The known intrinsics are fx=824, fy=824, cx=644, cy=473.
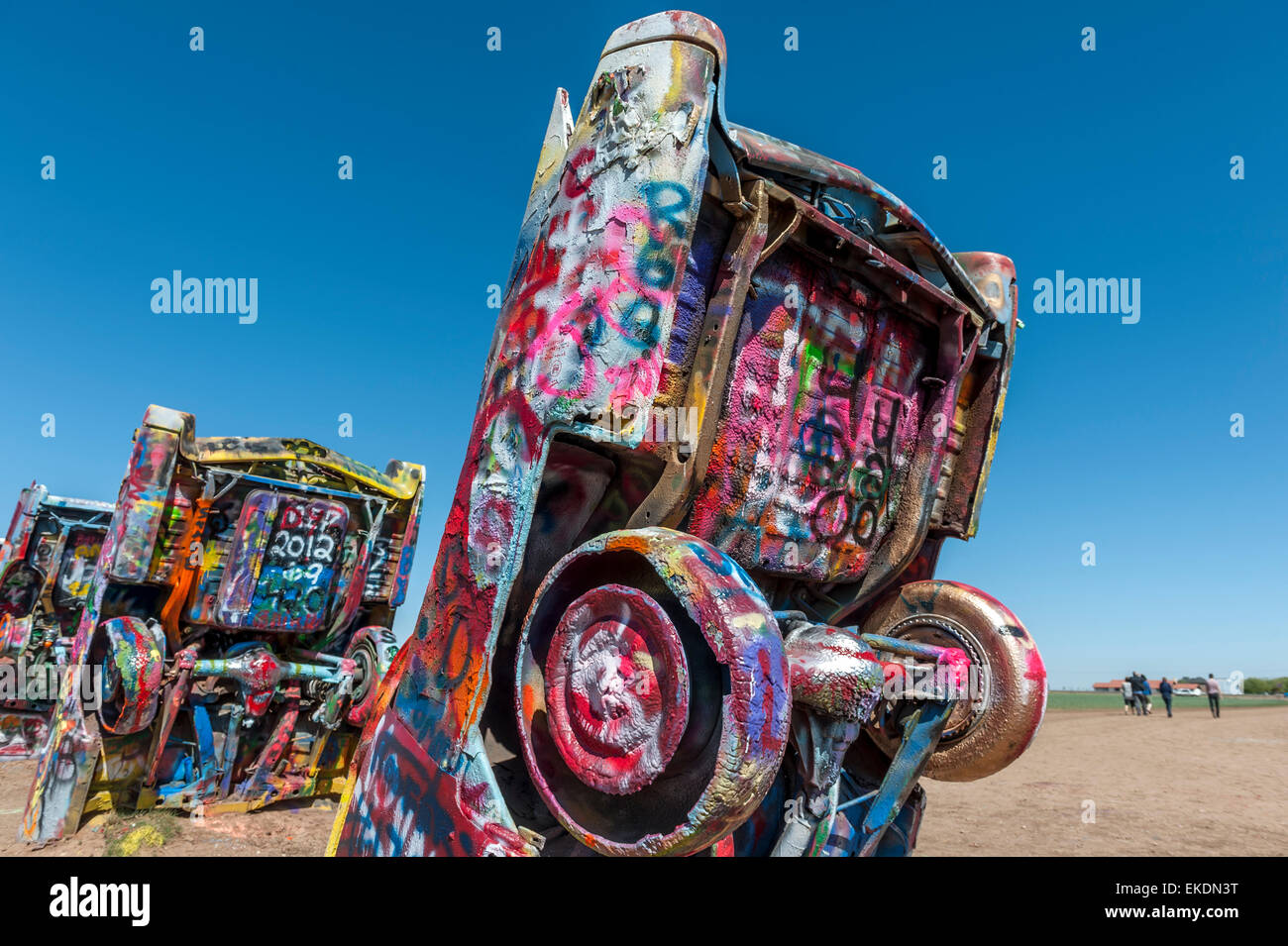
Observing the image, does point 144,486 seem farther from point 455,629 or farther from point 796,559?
point 796,559

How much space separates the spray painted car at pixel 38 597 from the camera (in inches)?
427

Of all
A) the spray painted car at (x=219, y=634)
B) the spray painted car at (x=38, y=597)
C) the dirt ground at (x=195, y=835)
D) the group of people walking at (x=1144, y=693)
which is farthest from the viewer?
the group of people walking at (x=1144, y=693)

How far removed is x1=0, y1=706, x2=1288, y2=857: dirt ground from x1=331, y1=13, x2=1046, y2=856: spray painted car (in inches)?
163

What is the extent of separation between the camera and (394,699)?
3.04m

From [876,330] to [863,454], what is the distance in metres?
0.48

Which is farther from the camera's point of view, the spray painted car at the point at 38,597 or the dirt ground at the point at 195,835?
the spray painted car at the point at 38,597

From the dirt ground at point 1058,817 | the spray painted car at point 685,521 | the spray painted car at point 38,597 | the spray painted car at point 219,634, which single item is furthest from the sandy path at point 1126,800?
the spray painted car at point 38,597

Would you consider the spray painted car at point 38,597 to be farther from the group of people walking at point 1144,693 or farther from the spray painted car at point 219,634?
the group of people walking at point 1144,693

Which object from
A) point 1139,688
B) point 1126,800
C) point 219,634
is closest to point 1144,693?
point 1139,688

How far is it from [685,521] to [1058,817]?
22.9ft

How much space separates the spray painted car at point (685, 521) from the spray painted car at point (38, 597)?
10.5 metres

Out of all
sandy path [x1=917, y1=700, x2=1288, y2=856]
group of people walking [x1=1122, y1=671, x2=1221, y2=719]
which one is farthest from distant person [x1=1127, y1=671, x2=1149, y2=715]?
sandy path [x1=917, y1=700, x2=1288, y2=856]

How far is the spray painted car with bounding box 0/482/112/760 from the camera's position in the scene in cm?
1084

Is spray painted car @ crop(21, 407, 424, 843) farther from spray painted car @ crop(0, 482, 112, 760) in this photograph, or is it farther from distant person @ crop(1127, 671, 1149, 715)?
distant person @ crop(1127, 671, 1149, 715)
